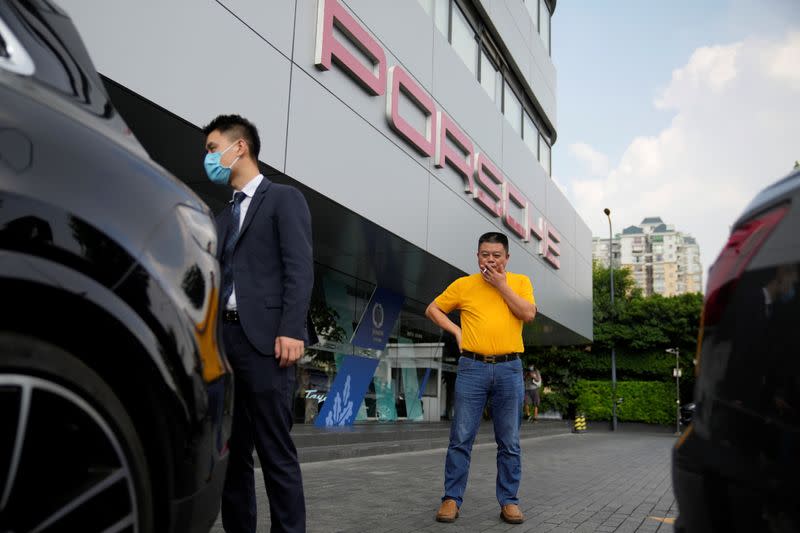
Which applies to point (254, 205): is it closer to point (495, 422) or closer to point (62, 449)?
point (62, 449)

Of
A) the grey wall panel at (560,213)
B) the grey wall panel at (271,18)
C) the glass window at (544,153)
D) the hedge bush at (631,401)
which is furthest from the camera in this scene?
the hedge bush at (631,401)

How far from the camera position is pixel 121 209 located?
5.06 feet

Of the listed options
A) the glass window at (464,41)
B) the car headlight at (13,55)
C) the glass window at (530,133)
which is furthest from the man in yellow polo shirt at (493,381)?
the glass window at (530,133)

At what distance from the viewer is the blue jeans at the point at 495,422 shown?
4.54m

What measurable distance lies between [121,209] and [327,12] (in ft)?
23.4

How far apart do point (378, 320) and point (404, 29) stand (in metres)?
6.42

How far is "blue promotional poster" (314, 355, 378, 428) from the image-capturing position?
12.6m

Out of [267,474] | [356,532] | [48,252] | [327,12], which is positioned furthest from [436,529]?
[327,12]

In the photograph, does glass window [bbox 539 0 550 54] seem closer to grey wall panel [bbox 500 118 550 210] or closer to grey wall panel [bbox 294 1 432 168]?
grey wall panel [bbox 500 118 550 210]

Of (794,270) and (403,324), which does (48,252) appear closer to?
(794,270)

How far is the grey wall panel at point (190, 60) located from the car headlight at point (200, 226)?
12.5 ft

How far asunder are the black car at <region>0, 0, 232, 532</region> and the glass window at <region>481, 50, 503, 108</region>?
14.6 m

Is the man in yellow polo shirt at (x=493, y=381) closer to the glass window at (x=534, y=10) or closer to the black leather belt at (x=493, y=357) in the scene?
the black leather belt at (x=493, y=357)

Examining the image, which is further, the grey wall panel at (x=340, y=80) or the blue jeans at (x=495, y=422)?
the grey wall panel at (x=340, y=80)
